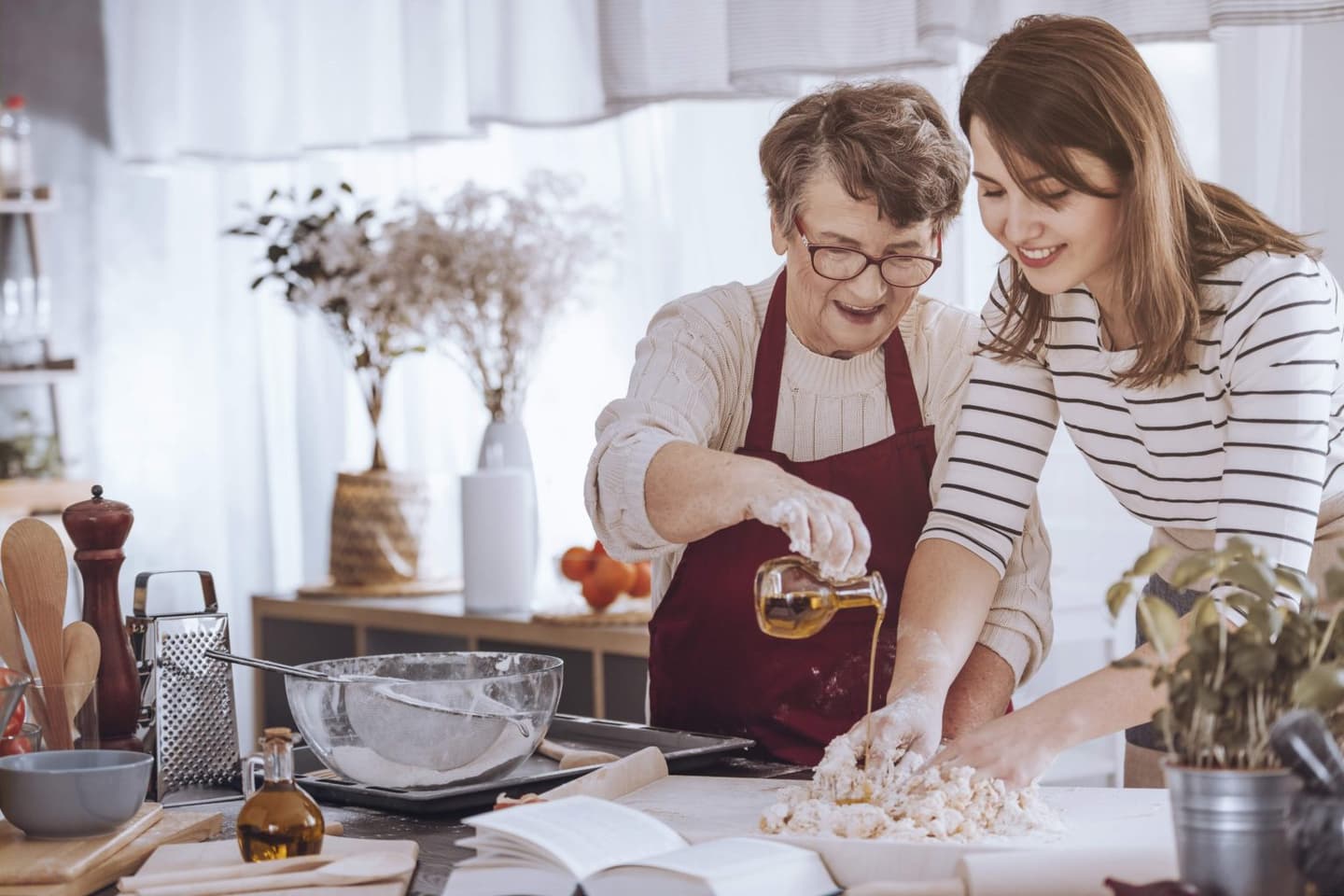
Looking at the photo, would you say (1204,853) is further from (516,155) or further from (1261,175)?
(516,155)

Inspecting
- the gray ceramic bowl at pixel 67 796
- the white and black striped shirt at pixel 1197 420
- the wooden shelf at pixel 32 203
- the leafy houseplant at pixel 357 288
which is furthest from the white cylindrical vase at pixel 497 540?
the wooden shelf at pixel 32 203

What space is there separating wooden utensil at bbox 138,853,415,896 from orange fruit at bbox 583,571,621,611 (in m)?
1.69

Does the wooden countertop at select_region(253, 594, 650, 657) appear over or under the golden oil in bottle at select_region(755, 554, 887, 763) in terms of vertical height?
under

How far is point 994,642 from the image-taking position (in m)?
1.77

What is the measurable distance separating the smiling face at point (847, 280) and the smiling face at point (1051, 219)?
189mm

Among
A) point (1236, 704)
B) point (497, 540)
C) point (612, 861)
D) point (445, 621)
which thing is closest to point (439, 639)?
point (445, 621)

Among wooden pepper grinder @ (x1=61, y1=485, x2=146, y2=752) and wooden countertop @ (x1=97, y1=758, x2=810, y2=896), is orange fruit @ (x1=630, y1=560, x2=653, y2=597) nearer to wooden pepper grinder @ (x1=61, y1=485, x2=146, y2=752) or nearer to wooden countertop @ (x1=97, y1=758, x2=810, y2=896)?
wooden countertop @ (x1=97, y1=758, x2=810, y2=896)

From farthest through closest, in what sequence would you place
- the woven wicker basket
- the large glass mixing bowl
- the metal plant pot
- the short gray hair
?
1. the woven wicker basket
2. the short gray hair
3. the large glass mixing bowl
4. the metal plant pot

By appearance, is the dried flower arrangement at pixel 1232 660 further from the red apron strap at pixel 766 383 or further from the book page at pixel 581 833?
the red apron strap at pixel 766 383

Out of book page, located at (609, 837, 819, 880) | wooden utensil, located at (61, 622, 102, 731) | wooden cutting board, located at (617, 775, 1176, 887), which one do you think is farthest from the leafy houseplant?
book page, located at (609, 837, 819, 880)

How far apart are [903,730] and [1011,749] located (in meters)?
0.12

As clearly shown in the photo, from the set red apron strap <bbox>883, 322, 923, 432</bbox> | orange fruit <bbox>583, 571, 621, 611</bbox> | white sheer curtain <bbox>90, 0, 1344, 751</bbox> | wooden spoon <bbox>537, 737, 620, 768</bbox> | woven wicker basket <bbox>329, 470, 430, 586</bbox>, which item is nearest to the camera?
wooden spoon <bbox>537, 737, 620, 768</bbox>

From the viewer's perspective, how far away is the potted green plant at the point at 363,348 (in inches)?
126

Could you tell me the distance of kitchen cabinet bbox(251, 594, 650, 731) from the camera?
9.16ft
